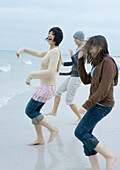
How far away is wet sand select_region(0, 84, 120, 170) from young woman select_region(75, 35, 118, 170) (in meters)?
0.51

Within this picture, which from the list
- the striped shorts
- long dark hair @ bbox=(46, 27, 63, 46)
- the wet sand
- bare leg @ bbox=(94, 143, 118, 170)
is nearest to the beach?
the wet sand

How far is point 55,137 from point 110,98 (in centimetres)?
183

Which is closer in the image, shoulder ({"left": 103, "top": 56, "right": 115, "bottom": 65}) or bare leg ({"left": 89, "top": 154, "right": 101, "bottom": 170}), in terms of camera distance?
shoulder ({"left": 103, "top": 56, "right": 115, "bottom": 65})

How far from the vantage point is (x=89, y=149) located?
3.22m

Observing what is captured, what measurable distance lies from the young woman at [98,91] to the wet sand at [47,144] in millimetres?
514

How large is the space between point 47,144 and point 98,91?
1706 millimetres

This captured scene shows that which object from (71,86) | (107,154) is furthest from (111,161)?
(71,86)

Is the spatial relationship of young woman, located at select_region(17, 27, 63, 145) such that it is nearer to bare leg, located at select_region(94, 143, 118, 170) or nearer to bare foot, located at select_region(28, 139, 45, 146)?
bare foot, located at select_region(28, 139, 45, 146)

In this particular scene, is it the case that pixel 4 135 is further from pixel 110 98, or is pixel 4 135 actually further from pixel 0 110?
pixel 110 98

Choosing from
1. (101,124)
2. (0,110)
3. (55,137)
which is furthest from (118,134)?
(0,110)

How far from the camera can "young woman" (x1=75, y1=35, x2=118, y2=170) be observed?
2.97 meters

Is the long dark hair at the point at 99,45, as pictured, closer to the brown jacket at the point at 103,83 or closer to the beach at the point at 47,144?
the brown jacket at the point at 103,83

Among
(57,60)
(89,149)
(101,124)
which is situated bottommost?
(101,124)

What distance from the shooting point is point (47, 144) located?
4.39 m
